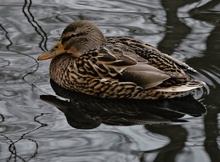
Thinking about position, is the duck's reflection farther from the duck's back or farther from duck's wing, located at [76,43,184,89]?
duck's wing, located at [76,43,184,89]

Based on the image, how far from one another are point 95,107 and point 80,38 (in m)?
0.88

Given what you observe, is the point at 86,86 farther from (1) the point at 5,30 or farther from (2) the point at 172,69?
(1) the point at 5,30

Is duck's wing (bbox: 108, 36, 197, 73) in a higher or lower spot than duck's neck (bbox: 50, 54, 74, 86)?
higher

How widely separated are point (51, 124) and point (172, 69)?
1356 millimetres

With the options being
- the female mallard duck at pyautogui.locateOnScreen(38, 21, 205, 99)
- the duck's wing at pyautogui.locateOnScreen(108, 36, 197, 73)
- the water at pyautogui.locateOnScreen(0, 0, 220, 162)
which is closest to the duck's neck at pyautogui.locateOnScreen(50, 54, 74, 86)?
the female mallard duck at pyautogui.locateOnScreen(38, 21, 205, 99)

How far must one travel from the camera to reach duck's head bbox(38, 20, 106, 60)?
8.38 metres

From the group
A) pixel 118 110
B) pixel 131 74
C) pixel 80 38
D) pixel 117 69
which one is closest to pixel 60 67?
pixel 80 38

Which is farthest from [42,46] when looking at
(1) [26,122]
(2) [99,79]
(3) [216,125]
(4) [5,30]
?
(3) [216,125]

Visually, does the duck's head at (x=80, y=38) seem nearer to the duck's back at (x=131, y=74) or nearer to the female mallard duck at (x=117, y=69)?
the female mallard duck at (x=117, y=69)

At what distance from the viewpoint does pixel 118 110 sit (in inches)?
307

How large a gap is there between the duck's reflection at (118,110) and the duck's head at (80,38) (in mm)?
453

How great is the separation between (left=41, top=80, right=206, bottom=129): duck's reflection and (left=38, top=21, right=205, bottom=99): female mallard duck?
7 cm

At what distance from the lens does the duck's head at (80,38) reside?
838 cm

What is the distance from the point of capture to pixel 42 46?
906cm
